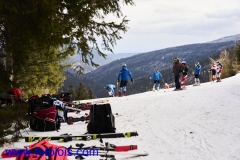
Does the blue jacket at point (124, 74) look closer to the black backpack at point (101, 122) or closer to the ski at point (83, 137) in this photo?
the black backpack at point (101, 122)

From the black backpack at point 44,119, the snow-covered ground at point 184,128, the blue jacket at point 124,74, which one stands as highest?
the blue jacket at point 124,74

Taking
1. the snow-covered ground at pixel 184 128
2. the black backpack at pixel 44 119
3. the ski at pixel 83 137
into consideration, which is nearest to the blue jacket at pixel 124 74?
the snow-covered ground at pixel 184 128

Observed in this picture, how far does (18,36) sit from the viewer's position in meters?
5.00

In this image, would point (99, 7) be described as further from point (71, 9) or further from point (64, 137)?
point (64, 137)

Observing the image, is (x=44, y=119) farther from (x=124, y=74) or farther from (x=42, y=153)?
(x=124, y=74)

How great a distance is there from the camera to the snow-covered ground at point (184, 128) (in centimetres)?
516

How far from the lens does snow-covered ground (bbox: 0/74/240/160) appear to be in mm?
5156

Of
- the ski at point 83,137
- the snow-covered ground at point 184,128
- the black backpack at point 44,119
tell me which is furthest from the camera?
the black backpack at point 44,119

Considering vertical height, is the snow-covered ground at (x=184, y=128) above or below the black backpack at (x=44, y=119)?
below

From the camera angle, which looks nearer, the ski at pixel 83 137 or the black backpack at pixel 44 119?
the ski at pixel 83 137

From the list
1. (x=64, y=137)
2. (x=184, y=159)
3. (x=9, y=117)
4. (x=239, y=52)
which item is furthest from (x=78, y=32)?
(x=239, y=52)

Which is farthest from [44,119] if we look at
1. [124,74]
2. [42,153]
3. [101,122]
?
[124,74]

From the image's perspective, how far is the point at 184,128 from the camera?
22.7 feet

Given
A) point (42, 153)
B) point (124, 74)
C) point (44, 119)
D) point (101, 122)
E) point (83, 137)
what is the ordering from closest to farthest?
point (42, 153)
point (83, 137)
point (101, 122)
point (44, 119)
point (124, 74)
